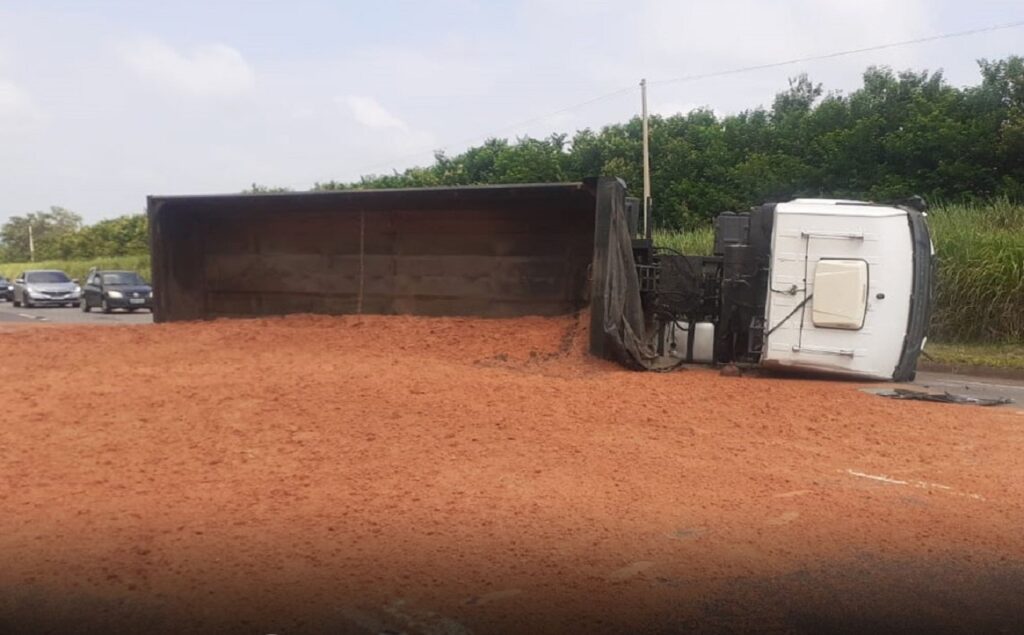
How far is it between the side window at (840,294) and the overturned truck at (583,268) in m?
0.02

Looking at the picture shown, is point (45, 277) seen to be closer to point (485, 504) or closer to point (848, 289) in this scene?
point (848, 289)

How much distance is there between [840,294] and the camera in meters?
9.44

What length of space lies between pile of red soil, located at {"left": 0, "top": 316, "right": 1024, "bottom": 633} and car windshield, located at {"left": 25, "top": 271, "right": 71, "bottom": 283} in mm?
27457

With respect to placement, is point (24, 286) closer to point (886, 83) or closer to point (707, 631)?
point (886, 83)

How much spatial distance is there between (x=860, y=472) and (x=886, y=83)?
26.5 m

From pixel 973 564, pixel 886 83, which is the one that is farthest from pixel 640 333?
pixel 886 83

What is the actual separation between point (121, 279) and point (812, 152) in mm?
22907

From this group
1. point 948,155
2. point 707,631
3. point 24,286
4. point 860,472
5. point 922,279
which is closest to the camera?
point 707,631

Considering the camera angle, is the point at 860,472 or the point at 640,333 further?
the point at 640,333

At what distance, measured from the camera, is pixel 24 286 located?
108 ft

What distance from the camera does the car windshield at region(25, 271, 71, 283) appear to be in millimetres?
33094

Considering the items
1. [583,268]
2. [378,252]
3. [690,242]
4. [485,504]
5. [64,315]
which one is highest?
[690,242]

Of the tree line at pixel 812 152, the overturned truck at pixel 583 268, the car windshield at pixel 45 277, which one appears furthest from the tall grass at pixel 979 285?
the car windshield at pixel 45 277

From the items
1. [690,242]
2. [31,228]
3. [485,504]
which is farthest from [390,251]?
[31,228]
